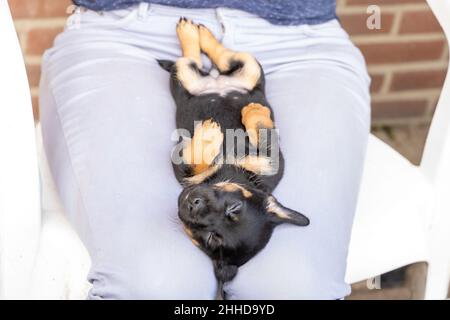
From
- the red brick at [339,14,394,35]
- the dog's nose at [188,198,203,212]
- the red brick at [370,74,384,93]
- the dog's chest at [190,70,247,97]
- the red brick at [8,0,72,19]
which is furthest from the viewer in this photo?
the red brick at [370,74,384,93]

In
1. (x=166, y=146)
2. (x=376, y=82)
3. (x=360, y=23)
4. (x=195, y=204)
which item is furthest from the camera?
(x=376, y=82)

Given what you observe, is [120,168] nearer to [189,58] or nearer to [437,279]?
[189,58]

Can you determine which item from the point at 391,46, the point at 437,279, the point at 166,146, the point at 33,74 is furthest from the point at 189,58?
the point at 391,46

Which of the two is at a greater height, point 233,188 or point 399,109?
point 233,188

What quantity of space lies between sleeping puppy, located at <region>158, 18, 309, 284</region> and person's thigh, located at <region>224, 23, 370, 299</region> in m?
0.02

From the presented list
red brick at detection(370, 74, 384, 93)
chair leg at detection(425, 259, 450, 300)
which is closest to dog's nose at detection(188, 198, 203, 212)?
chair leg at detection(425, 259, 450, 300)

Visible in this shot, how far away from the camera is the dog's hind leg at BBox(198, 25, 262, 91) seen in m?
1.08

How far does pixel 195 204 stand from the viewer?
36.1 inches

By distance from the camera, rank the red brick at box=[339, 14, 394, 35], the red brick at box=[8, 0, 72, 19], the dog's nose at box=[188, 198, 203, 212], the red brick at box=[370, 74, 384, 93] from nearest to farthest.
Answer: the dog's nose at box=[188, 198, 203, 212] < the red brick at box=[8, 0, 72, 19] < the red brick at box=[339, 14, 394, 35] < the red brick at box=[370, 74, 384, 93]

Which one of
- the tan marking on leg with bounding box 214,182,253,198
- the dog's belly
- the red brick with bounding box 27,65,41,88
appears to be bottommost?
the red brick with bounding box 27,65,41,88

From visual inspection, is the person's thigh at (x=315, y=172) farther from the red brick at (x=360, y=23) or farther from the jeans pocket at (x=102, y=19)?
the red brick at (x=360, y=23)

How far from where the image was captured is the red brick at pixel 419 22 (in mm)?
1646

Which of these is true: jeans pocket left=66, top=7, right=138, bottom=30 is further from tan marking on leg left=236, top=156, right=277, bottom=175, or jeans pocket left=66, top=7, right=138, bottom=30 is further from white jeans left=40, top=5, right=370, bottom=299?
tan marking on leg left=236, top=156, right=277, bottom=175

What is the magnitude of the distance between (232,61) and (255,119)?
0.42 feet
